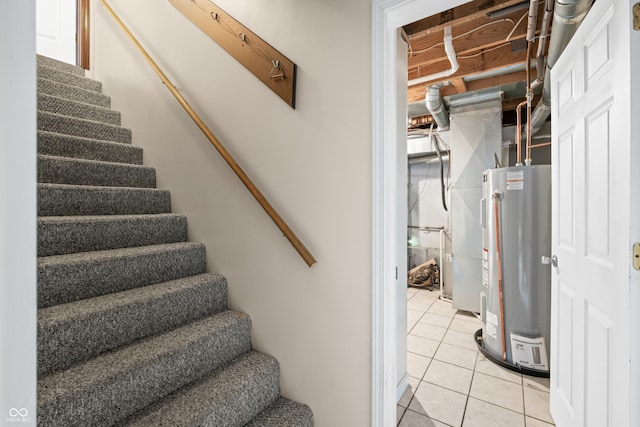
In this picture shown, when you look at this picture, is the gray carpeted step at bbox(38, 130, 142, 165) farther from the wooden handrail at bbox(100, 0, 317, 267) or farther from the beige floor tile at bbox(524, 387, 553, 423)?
the beige floor tile at bbox(524, 387, 553, 423)

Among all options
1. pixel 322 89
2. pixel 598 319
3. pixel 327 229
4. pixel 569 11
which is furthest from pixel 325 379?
pixel 569 11

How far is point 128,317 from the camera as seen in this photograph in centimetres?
142

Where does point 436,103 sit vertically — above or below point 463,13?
above

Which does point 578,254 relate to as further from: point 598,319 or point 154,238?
point 154,238

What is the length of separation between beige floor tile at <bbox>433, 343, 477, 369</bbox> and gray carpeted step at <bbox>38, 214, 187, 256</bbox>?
2.37 m

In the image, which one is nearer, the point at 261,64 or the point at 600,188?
the point at 600,188

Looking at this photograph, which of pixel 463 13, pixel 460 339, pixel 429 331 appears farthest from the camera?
pixel 429 331

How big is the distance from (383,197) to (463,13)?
4.09ft

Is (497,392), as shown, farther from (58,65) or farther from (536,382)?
(58,65)

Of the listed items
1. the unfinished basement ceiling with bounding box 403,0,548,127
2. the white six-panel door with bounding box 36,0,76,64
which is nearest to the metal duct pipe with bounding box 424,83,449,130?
the unfinished basement ceiling with bounding box 403,0,548,127

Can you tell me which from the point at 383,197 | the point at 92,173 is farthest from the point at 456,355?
the point at 92,173

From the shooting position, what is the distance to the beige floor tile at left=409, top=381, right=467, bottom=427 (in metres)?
1.82

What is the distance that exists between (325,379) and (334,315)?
0.34m

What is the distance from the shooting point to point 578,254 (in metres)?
1.40
